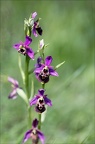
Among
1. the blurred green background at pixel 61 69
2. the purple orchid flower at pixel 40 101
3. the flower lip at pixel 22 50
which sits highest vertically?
the blurred green background at pixel 61 69

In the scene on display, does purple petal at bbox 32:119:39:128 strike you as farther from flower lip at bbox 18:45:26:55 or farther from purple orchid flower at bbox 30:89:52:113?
flower lip at bbox 18:45:26:55

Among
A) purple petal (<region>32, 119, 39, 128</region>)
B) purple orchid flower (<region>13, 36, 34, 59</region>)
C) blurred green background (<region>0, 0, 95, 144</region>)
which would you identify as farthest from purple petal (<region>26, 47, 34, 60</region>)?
blurred green background (<region>0, 0, 95, 144</region>)

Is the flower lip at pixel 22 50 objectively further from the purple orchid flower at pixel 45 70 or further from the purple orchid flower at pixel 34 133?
the purple orchid flower at pixel 34 133

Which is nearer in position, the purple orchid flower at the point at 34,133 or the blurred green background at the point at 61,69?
the purple orchid flower at the point at 34,133

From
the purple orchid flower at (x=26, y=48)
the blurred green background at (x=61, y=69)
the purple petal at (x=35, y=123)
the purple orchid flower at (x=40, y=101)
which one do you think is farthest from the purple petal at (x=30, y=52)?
the blurred green background at (x=61, y=69)

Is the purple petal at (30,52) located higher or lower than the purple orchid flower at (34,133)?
higher

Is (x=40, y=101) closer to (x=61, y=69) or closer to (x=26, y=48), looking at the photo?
(x=26, y=48)

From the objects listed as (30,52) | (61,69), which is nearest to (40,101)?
(30,52)

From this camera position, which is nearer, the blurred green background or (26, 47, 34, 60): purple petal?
(26, 47, 34, 60): purple petal
